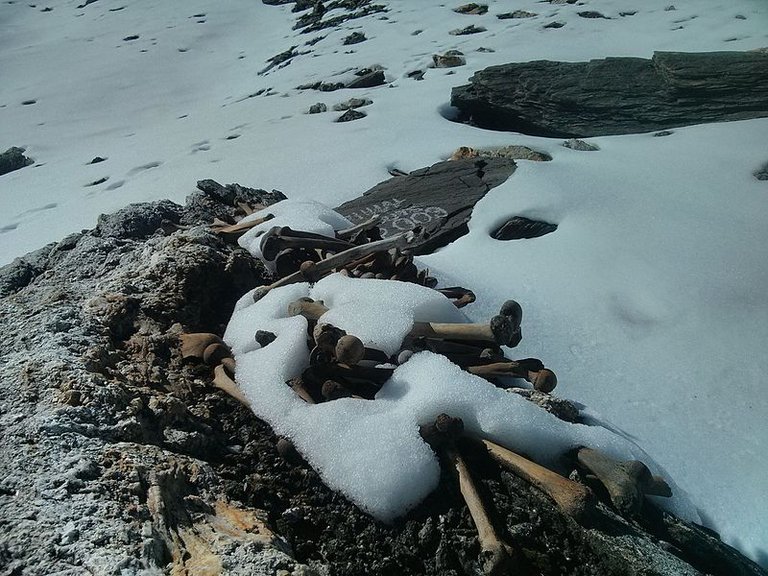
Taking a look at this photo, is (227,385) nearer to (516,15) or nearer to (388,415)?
(388,415)

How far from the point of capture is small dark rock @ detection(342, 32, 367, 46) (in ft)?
40.7

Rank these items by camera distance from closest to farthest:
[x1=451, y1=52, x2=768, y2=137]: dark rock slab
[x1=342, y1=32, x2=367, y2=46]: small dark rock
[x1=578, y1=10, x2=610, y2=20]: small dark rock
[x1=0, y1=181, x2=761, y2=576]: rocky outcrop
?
1. [x1=0, y1=181, x2=761, y2=576]: rocky outcrop
2. [x1=451, y1=52, x2=768, y2=137]: dark rock slab
3. [x1=578, y1=10, x2=610, y2=20]: small dark rock
4. [x1=342, y1=32, x2=367, y2=46]: small dark rock

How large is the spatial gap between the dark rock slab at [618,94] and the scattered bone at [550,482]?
5.13 meters

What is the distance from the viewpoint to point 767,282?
3.25 meters

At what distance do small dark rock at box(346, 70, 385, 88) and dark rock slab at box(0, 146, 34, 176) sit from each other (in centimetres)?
528

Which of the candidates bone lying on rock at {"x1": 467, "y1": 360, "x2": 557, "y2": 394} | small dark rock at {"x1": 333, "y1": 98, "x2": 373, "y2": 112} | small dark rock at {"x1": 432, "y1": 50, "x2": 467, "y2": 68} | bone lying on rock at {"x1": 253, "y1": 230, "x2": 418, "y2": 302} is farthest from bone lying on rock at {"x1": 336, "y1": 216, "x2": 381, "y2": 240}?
small dark rock at {"x1": 432, "y1": 50, "x2": 467, "y2": 68}

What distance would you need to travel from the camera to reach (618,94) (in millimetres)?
6789

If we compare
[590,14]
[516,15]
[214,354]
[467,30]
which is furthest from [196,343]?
[516,15]

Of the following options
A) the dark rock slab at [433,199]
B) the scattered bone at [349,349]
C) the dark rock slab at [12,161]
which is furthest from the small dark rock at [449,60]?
the scattered bone at [349,349]

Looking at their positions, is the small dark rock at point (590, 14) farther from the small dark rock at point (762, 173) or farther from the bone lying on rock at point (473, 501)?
the bone lying on rock at point (473, 501)

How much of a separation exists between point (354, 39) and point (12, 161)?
706 cm

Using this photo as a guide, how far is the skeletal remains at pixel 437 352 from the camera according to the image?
Answer: 1572mm

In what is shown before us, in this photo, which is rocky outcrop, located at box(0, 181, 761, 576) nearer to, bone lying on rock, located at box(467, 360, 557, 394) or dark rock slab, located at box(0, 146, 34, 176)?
bone lying on rock, located at box(467, 360, 557, 394)

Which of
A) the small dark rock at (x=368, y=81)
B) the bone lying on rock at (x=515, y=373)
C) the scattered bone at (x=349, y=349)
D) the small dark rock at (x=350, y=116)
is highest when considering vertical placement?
the scattered bone at (x=349, y=349)
